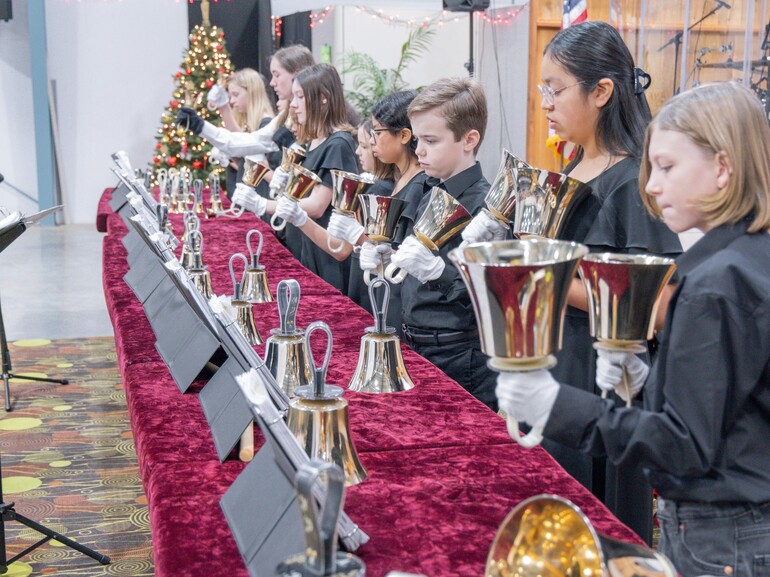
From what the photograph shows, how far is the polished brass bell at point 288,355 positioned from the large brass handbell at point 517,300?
787mm

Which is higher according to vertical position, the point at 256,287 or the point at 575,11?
the point at 575,11

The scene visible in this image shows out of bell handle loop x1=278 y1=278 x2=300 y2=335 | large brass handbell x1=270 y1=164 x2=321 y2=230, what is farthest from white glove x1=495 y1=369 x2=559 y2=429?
large brass handbell x1=270 y1=164 x2=321 y2=230

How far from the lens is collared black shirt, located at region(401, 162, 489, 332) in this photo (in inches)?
87.8

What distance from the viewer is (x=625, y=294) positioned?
124 centimetres

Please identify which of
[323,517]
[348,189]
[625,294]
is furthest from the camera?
[348,189]

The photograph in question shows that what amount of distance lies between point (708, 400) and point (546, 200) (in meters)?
0.83

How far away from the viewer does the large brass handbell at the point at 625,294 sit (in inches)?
48.6

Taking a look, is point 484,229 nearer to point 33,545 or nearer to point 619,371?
point 619,371

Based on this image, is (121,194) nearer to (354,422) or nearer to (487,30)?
(354,422)

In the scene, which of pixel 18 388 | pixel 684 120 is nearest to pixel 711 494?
pixel 684 120

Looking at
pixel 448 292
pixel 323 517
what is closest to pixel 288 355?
pixel 448 292

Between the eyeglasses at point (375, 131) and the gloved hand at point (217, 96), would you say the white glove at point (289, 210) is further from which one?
the gloved hand at point (217, 96)

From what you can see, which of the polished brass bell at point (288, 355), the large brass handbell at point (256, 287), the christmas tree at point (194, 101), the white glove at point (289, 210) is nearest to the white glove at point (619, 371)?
the polished brass bell at point (288, 355)

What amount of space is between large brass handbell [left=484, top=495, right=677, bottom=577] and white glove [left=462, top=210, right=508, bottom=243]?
1124 mm
